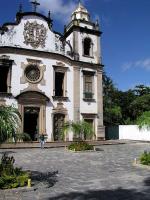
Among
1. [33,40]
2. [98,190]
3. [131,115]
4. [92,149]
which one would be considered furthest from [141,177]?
[131,115]

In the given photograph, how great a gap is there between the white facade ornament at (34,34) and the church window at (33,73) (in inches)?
74.7

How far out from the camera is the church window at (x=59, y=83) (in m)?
28.8

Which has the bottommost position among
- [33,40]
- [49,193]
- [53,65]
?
[49,193]

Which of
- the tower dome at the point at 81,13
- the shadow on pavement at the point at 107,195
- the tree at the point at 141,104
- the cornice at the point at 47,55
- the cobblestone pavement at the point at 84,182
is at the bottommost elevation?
the shadow on pavement at the point at 107,195

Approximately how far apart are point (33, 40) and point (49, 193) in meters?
20.5

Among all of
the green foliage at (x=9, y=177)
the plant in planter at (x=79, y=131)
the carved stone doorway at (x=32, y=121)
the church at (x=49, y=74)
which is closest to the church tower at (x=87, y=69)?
the church at (x=49, y=74)

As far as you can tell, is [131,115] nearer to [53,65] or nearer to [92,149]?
[53,65]

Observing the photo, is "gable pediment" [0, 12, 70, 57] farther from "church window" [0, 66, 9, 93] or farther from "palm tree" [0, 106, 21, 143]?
"palm tree" [0, 106, 21, 143]

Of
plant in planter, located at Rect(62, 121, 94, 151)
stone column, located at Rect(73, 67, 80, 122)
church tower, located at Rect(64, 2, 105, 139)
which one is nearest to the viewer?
plant in planter, located at Rect(62, 121, 94, 151)

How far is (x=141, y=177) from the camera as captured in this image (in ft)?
37.1

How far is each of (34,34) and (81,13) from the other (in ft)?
21.9

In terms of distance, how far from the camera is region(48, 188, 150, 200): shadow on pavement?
27.8 feet

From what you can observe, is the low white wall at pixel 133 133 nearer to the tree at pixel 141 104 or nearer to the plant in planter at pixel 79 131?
the plant in planter at pixel 79 131

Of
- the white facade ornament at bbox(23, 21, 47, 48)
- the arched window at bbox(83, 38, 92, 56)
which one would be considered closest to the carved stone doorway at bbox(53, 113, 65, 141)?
the white facade ornament at bbox(23, 21, 47, 48)
